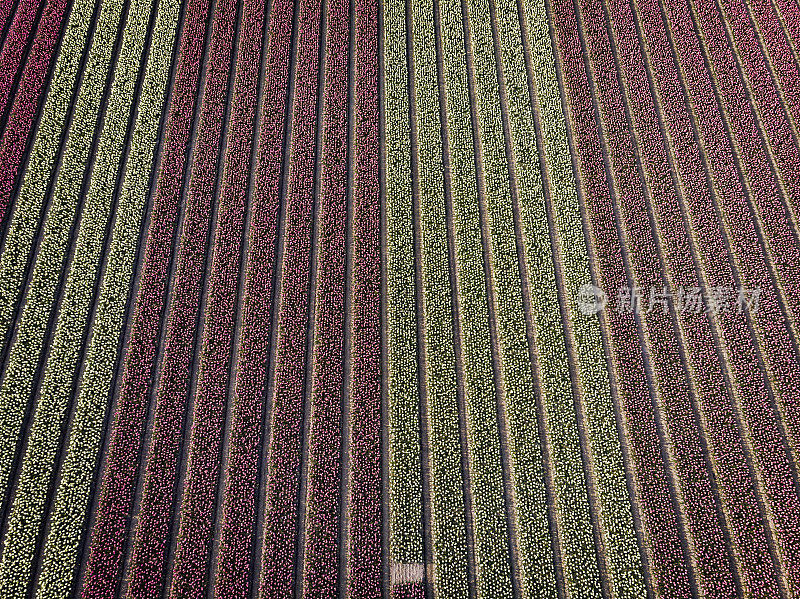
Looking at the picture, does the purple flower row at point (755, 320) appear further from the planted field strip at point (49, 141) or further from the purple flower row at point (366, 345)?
the planted field strip at point (49, 141)

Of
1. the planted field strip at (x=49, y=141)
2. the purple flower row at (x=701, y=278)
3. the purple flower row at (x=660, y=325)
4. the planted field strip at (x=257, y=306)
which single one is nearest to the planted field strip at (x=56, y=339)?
the planted field strip at (x=49, y=141)

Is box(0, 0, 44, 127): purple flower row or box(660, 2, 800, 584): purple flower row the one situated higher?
box(0, 0, 44, 127): purple flower row

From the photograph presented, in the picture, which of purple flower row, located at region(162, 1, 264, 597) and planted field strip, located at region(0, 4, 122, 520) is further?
planted field strip, located at region(0, 4, 122, 520)

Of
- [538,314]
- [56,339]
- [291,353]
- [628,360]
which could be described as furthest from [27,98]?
[628,360]

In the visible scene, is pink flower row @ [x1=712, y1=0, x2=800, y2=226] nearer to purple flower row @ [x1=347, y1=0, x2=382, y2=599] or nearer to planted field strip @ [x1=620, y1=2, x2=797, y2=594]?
planted field strip @ [x1=620, y1=2, x2=797, y2=594]

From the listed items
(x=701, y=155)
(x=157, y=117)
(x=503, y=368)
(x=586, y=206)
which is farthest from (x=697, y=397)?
(x=157, y=117)

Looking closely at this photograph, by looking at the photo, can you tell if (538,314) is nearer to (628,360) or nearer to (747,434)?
(628,360)

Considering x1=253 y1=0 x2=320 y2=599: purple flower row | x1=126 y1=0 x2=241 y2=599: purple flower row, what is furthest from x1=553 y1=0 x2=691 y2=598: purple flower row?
x1=126 y1=0 x2=241 y2=599: purple flower row
